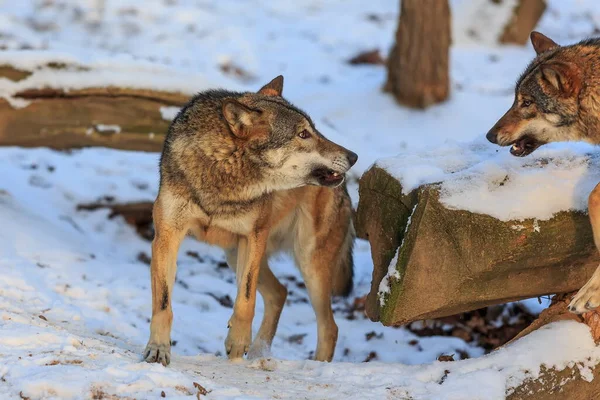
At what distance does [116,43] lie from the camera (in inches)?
578

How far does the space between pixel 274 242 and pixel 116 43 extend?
9.15 metres

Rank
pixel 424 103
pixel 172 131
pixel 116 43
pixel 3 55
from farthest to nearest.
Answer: pixel 116 43 < pixel 424 103 < pixel 3 55 < pixel 172 131

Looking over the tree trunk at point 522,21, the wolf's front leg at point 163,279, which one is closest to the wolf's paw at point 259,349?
the wolf's front leg at point 163,279

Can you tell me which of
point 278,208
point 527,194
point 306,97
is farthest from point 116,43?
point 527,194

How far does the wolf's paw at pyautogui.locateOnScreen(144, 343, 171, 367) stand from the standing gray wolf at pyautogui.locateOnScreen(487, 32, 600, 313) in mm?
2479

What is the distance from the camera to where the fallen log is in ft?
16.3

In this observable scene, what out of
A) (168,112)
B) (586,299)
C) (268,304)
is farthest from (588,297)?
(168,112)

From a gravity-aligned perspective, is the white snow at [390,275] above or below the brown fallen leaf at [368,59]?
below

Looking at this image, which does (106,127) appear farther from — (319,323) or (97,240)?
(319,323)

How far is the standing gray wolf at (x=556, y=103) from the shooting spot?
209 inches

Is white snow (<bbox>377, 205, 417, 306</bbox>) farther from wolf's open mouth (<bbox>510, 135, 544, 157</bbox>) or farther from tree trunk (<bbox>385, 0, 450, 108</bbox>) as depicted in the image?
tree trunk (<bbox>385, 0, 450, 108</bbox>)

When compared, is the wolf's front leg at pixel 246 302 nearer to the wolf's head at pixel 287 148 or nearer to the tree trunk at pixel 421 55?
the wolf's head at pixel 287 148

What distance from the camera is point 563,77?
5254 mm

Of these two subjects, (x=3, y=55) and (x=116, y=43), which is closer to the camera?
(x=3, y=55)
